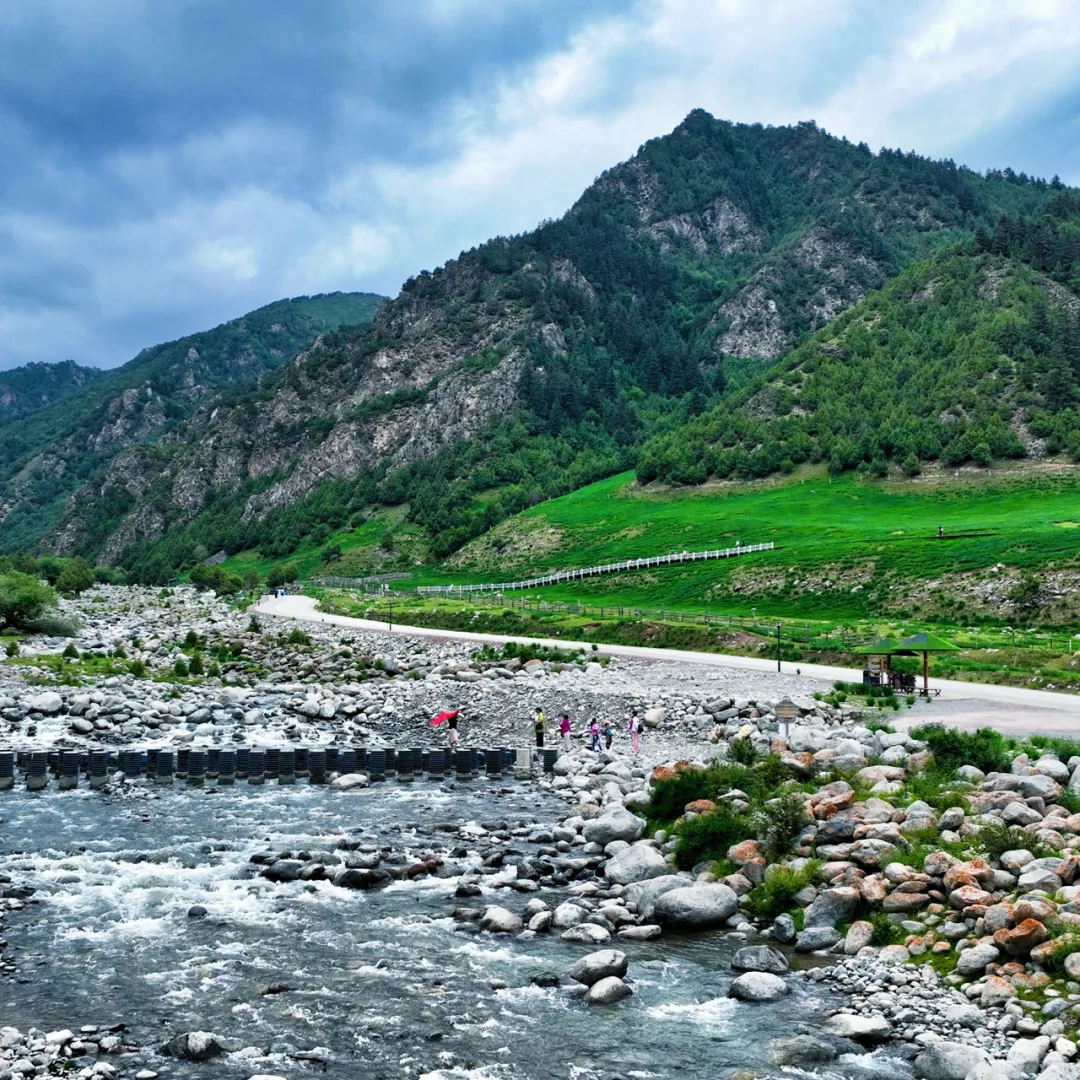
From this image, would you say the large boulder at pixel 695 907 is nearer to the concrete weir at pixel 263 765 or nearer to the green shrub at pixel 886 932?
the green shrub at pixel 886 932

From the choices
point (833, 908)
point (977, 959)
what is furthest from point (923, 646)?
point (977, 959)

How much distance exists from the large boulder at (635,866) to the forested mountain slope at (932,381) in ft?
351

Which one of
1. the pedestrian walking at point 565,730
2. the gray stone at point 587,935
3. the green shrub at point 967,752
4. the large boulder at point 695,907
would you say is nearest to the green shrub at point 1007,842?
the large boulder at point 695,907

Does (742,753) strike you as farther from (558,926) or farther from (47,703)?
(47,703)

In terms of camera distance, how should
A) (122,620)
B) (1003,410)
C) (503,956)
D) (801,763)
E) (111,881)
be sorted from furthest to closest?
(1003,410) → (122,620) → (801,763) → (111,881) → (503,956)

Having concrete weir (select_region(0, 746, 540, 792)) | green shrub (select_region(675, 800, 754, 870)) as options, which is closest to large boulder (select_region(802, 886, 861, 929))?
green shrub (select_region(675, 800, 754, 870))

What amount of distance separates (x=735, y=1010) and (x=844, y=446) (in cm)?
12246

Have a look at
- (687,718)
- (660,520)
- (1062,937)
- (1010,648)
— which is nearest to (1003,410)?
(660,520)

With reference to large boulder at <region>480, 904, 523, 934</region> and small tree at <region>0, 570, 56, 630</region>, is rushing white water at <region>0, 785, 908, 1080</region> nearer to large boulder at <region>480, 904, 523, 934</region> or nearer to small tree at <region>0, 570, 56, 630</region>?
large boulder at <region>480, 904, 523, 934</region>

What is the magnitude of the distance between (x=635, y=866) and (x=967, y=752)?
9.94 meters

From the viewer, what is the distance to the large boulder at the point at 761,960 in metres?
16.9

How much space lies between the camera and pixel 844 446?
13050 centimetres

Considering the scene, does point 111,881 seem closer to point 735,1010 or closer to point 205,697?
point 735,1010

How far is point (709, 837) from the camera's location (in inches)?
878
